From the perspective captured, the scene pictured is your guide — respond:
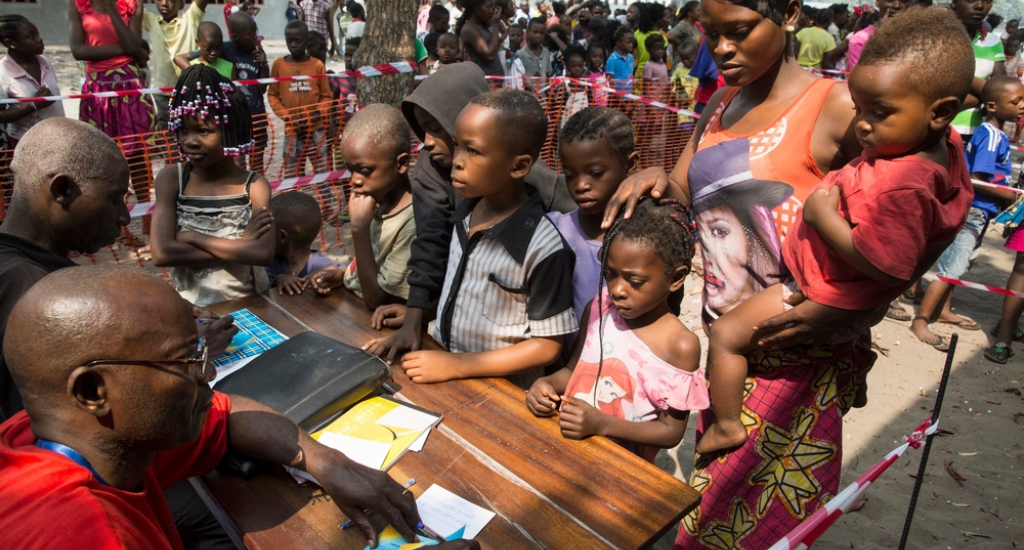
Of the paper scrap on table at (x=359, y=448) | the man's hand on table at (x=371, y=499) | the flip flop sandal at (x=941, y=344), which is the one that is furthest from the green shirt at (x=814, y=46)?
the man's hand on table at (x=371, y=499)

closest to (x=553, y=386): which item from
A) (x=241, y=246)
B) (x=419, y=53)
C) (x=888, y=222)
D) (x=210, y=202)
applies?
(x=888, y=222)

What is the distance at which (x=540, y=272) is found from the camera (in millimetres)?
2137

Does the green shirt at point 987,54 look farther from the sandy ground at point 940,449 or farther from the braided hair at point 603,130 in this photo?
the braided hair at point 603,130

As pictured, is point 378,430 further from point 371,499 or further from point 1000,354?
point 1000,354

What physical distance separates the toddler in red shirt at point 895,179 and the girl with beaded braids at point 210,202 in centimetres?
245

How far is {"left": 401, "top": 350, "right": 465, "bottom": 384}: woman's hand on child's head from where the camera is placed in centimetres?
218

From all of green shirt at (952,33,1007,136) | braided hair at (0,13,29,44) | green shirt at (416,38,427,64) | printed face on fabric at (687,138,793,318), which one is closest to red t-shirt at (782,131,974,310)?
printed face on fabric at (687,138,793,318)

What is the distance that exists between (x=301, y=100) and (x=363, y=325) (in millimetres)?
5259

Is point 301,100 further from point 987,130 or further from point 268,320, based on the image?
point 987,130

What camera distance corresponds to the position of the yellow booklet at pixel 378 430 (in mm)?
1810

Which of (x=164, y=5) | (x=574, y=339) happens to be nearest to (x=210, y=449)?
(x=574, y=339)

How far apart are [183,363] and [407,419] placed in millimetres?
708

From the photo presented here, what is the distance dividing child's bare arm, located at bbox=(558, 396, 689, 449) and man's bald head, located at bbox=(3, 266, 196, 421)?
1.09 metres

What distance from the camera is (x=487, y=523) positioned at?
5.21 ft
